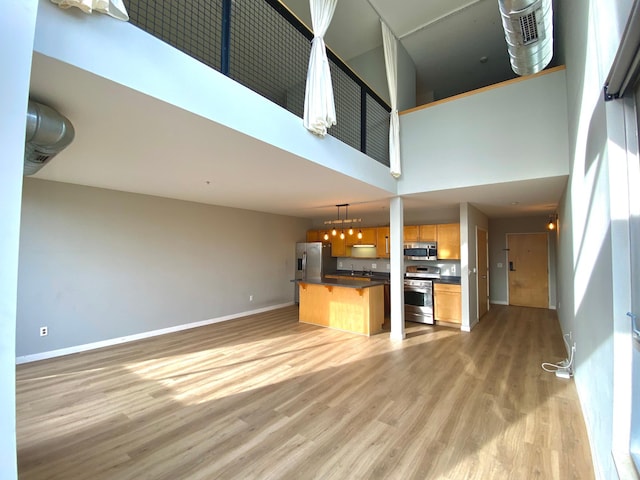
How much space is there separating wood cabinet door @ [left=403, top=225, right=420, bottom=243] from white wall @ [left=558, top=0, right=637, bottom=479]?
12.2 ft

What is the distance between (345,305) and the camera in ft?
17.4

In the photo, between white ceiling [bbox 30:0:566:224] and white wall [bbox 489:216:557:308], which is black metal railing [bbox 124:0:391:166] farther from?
white wall [bbox 489:216:557:308]

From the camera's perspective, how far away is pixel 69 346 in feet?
13.3

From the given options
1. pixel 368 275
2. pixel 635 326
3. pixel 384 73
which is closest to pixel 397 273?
pixel 368 275

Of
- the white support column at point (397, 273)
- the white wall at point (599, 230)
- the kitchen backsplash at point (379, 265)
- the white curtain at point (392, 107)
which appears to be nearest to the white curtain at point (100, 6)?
the white wall at point (599, 230)

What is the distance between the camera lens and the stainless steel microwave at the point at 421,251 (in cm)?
644

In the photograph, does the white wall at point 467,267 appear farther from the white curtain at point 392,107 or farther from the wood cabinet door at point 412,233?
the white curtain at point 392,107

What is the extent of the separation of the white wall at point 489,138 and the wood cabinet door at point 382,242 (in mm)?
2438

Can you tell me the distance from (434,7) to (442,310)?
212 inches

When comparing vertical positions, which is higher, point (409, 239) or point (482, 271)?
point (409, 239)

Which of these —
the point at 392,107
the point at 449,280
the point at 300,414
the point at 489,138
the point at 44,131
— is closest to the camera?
the point at 44,131

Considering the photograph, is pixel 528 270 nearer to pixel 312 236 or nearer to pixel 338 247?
pixel 338 247

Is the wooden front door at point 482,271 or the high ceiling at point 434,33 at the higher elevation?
the high ceiling at point 434,33

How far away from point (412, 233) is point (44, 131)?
20.5 feet
